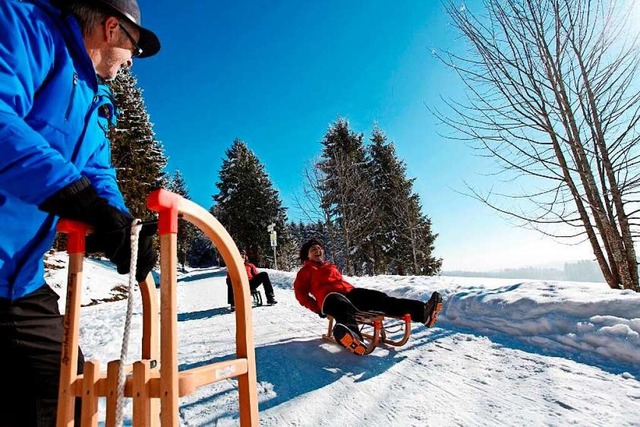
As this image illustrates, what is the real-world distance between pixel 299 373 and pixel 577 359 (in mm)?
2573

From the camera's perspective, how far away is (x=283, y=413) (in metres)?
2.58

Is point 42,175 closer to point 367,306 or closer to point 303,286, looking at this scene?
point 367,306

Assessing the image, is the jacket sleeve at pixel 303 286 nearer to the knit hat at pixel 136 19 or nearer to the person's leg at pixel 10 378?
the knit hat at pixel 136 19

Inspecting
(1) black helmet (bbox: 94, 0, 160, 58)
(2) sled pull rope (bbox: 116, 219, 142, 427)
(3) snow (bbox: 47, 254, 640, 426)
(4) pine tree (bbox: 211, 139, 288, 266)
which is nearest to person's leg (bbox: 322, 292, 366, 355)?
(3) snow (bbox: 47, 254, 640, 426)

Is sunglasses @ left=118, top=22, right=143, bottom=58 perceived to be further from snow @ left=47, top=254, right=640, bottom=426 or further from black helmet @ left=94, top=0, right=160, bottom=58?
snow @ left=47, top=254, right=640, bottom=426

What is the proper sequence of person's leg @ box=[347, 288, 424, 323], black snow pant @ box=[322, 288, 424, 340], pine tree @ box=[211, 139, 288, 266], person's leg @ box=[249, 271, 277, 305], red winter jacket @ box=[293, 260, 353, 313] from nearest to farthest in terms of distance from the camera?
black snow pant @ box=[322, 288, 424, 340] → person's leg @ box=[347, 288, 424, 323] → red winter jacket @ box=[293, 260, 353, 313] → person's leg @ box=[249, 271, 277, 305] → pine tree @ box=[211, 139, 288, 266]

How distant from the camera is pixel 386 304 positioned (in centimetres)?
428

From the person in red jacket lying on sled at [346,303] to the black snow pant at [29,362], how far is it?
104 inches

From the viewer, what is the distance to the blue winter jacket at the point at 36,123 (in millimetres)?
933

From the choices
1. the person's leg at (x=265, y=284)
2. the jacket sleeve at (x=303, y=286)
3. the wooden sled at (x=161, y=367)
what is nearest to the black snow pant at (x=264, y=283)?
the person's leg at (x=265, y=284)

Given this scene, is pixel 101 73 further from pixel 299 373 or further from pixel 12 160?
pixel 299 373

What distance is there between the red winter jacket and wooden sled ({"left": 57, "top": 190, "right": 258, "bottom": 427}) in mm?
3112

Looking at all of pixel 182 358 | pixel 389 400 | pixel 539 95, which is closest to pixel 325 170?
pixel 539 95

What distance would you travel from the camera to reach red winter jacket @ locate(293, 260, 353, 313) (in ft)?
14.8
